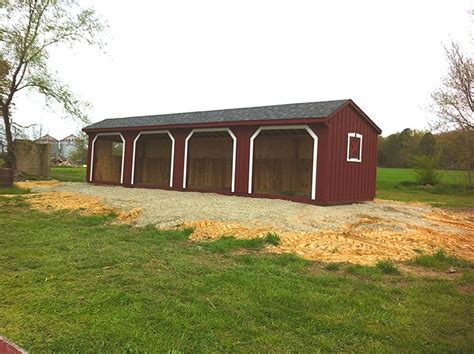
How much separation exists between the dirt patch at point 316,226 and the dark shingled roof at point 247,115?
3.16m

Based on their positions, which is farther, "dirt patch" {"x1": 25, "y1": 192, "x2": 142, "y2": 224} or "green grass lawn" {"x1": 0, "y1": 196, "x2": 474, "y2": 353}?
"dirt patch" {"x1": 25, "y1": 192, "x2": 142, "y2": 224}

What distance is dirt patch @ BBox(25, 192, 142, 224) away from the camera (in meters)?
8.06

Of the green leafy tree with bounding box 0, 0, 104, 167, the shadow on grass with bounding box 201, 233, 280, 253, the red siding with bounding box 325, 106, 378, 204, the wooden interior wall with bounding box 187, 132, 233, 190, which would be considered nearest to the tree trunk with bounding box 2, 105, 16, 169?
the green leafy tree with bounding box 0, 0, 104, 167

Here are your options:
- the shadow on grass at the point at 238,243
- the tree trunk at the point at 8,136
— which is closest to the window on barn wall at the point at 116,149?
the tree trunk at the point at 8,136

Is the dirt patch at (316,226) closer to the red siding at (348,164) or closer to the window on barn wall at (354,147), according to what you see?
the red siding at (348,164)

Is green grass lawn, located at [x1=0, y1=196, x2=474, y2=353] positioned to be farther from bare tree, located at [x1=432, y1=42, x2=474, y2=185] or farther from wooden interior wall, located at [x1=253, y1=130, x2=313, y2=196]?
bare tree, located at [x1=432, y1=42, x2=474, y2=185]

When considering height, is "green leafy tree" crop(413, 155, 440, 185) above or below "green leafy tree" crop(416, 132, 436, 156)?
below

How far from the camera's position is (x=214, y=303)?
325cm

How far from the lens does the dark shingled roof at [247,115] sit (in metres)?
11.5

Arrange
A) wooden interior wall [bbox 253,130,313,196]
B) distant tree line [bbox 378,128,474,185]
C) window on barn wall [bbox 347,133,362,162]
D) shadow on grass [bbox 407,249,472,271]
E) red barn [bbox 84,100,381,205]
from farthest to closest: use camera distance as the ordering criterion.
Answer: distant tree line [bbox 378,128,474,185] → wooden interior wall [bbox 253,130,313,196] → window on barn wall [bbox 347,133,362,162] → red barn [bbox 84,100,381,205] → shadow on grass [bbox 407,249,472,271]

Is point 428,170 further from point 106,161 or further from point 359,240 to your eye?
point 359,240

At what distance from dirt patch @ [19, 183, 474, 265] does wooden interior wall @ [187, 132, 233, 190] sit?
6148 mm

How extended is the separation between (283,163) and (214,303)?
11908 mm

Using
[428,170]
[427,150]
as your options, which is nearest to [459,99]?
[428,170]
